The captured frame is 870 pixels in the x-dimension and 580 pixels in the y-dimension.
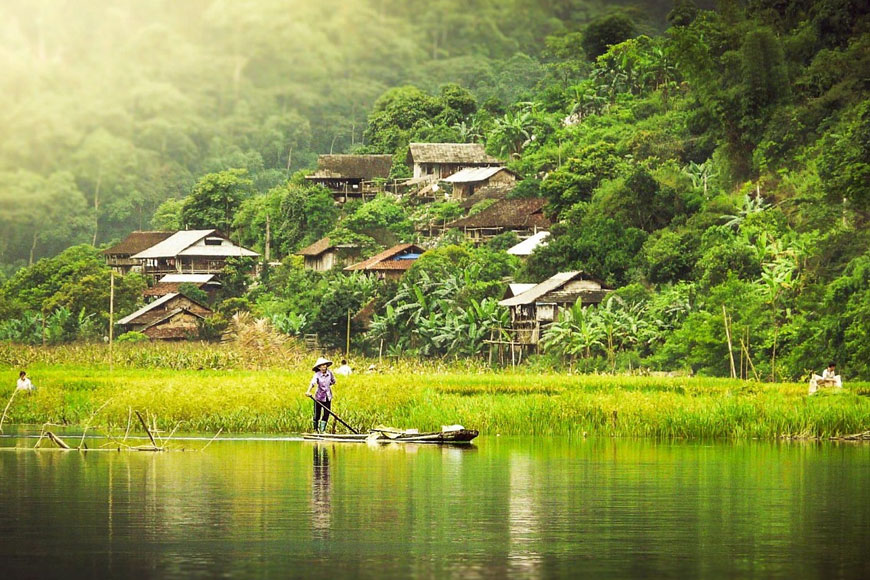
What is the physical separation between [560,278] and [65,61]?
110m

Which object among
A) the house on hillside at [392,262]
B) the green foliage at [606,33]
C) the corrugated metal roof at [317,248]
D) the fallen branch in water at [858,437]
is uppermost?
the green foliage at [606,33]

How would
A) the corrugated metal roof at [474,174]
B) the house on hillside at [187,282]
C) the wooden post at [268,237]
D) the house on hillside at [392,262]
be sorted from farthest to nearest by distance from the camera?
the wooden post at [268,237] → the corrugated metal roof at [474,174] → the house on hillside at [187,282] → the house on hillside at [392,262]

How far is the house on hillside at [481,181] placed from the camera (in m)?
79.3

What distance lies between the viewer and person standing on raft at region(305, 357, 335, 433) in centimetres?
2359

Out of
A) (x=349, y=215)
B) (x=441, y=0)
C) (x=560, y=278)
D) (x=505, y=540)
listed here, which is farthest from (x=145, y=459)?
(x=441, y=0)

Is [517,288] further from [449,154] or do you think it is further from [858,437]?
[858,437]

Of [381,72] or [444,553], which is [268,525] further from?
[381,72]

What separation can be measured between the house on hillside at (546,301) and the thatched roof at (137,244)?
106 feet

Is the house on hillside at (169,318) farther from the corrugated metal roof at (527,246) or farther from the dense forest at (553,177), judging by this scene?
the corrugated metal roof at (527,246)

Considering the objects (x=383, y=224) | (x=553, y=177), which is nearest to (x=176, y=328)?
(x=383, y=224)

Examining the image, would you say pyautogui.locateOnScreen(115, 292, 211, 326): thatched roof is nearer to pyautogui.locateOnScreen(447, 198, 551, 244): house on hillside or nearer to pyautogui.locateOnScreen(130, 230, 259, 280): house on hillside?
pyautogui.locateOnScreen(130, 230, 259, 280): house on hillside

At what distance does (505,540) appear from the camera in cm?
1257

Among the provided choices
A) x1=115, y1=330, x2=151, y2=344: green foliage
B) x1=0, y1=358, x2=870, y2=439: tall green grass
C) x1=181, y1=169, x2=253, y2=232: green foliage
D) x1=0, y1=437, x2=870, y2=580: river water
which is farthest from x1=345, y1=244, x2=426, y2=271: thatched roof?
x1=0, y1=437, x2=870, y2=580: river water

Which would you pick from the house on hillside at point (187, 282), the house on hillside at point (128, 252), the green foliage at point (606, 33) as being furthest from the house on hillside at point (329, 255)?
the green foliage at point (606, 33)
